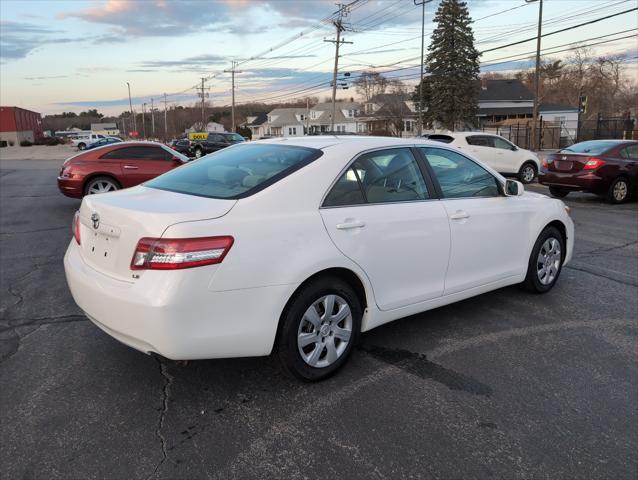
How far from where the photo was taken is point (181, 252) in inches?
112

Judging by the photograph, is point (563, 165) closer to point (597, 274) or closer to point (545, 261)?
point (597, 274)

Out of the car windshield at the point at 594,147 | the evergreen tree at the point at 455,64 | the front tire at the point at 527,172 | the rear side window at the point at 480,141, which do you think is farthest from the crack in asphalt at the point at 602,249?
the evergreen tree at the point at 455,64

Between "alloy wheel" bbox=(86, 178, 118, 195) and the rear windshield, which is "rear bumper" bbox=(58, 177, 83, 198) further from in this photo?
the rear windshield

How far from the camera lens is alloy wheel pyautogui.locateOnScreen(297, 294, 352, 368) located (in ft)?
10.9

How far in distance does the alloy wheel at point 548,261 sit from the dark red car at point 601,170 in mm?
7961

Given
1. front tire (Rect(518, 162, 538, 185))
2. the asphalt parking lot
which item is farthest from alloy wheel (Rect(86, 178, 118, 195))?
front tire (Rect(518, 162, 538, 185))

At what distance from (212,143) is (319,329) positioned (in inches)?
1351

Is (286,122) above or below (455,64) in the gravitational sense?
below

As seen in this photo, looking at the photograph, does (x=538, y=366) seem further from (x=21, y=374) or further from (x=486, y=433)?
(x=21, y=374)

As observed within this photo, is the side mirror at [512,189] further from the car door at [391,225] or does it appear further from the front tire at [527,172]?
the front tire at [527,172]

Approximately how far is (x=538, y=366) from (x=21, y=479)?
324 cm

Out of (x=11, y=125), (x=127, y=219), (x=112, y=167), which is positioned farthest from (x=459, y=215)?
(x=11, y=125)

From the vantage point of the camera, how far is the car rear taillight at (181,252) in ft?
9.37

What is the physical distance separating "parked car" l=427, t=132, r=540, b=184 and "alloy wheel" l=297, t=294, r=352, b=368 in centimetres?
1479
